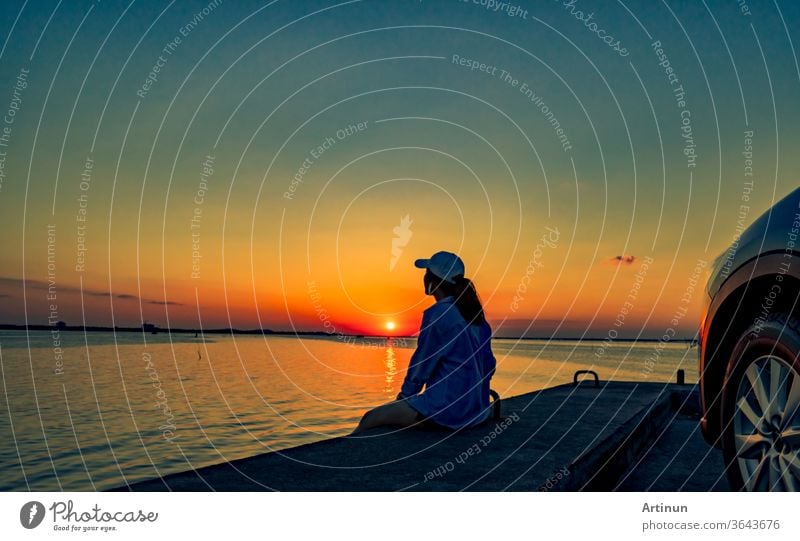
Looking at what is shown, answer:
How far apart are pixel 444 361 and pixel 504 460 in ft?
4.71

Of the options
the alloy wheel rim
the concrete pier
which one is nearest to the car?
the alloy wheel rim

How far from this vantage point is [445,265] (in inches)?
257

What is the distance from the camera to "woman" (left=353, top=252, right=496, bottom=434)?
6.34 m

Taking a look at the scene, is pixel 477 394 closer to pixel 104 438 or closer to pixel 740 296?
pixel 740 296

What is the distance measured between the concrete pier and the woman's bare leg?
9 cm

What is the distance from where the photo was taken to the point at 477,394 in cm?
671

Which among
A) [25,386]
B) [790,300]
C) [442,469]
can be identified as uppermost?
[790,300]

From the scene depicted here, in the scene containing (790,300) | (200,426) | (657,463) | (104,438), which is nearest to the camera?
(790,300)

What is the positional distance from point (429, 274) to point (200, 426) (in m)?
17.3

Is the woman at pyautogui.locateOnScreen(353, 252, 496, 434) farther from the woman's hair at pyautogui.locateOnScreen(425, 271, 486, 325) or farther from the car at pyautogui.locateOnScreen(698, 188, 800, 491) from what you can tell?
the car at pyautogui.locateOnScreen(698, 188, 800, 491)

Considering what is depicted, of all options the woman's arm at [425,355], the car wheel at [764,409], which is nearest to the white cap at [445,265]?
the woman's arm at [425,355]

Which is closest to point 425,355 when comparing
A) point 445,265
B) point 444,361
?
point 444,361

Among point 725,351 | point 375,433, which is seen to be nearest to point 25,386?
point 375,433
